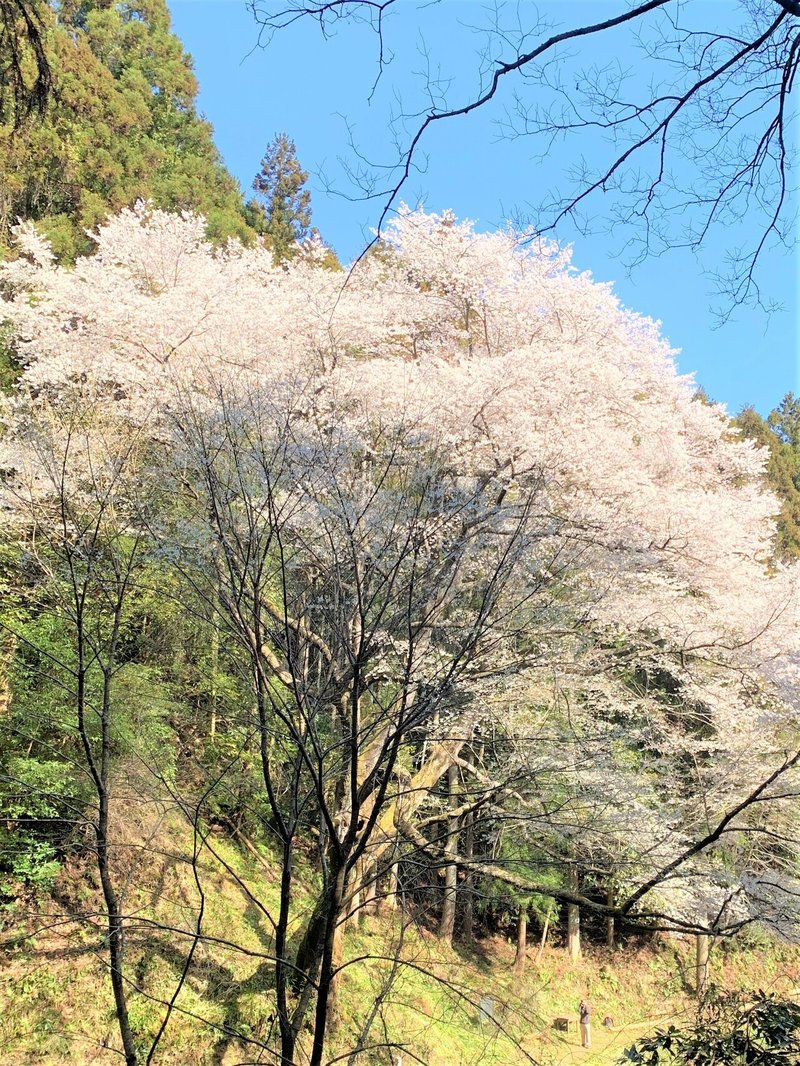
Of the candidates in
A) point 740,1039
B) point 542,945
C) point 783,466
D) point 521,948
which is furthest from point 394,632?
point 783,466

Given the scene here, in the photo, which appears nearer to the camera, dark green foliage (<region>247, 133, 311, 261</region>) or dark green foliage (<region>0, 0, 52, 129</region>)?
dark green foliage (<region>0, 0, 52, 129</region>)

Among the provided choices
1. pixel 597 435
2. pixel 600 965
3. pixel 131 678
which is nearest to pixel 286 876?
pixel 131 678

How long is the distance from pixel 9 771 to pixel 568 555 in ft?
19.0

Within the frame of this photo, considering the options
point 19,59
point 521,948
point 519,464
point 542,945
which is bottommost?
point 542,945

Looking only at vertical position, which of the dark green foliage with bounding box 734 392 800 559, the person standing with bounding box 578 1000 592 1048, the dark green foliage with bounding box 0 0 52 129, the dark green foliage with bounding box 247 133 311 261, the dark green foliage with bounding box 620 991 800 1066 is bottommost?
the person standing with bounding box 578 1000 592 1048

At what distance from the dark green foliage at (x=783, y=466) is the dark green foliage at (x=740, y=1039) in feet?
57.4

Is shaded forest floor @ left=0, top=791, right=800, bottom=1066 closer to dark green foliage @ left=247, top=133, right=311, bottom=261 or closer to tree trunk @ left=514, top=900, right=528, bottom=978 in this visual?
tree trunk @ left=514, top=900, right=528, bottom=978

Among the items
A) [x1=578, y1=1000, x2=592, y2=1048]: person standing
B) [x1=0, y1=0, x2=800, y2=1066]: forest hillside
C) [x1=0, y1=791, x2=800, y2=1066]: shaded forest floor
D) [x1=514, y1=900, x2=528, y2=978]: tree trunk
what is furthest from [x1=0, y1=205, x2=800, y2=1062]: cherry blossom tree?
[x1=514, y1=900, x2=528, y2=978]: tree trunk

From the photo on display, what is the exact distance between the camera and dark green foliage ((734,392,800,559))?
20.2 meters

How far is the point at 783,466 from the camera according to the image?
2306cm

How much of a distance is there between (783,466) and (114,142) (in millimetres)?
22595

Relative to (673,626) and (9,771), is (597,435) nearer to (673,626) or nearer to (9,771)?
(673,626)

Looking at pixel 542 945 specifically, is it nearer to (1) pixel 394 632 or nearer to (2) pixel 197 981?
(2) pixel 197 981

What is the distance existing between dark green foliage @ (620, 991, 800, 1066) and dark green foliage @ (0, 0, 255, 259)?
1276 cm
